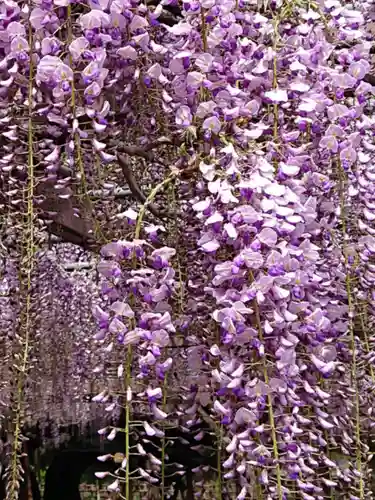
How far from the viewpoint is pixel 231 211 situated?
1398 millimetres

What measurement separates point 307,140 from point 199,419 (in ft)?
2.07

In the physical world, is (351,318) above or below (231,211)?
below

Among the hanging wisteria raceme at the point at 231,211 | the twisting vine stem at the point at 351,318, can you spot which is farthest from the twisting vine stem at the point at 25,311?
the twisting vine stem at the point at 351,318

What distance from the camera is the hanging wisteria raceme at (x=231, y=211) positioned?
137 cm

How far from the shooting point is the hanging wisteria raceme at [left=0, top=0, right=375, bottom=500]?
4.48 ft

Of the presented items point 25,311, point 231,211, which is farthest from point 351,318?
point 25,311

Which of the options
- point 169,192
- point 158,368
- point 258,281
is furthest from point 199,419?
point 169,192

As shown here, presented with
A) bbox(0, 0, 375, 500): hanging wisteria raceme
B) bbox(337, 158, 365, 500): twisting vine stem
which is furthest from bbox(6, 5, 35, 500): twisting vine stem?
bbox(337, 158, 365, 500): twisting vine stem

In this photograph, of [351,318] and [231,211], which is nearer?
[231,211]

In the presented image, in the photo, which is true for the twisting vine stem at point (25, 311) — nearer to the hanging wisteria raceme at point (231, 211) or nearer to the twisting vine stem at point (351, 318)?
the hanging wisteria raceme at point (231, 211)

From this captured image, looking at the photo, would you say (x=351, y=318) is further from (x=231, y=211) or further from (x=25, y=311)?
(x=25, y=311)

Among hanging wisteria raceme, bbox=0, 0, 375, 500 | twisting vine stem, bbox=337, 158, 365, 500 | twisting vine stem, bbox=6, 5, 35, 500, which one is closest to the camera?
hanging wisteria raceme, bbox=0, 0, 375, 500

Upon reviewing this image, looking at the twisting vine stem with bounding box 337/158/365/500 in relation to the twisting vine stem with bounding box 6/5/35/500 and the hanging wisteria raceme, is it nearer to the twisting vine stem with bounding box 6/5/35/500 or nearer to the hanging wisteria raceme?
the hanging wisteria raceme

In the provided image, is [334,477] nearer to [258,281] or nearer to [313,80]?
[258,281]
